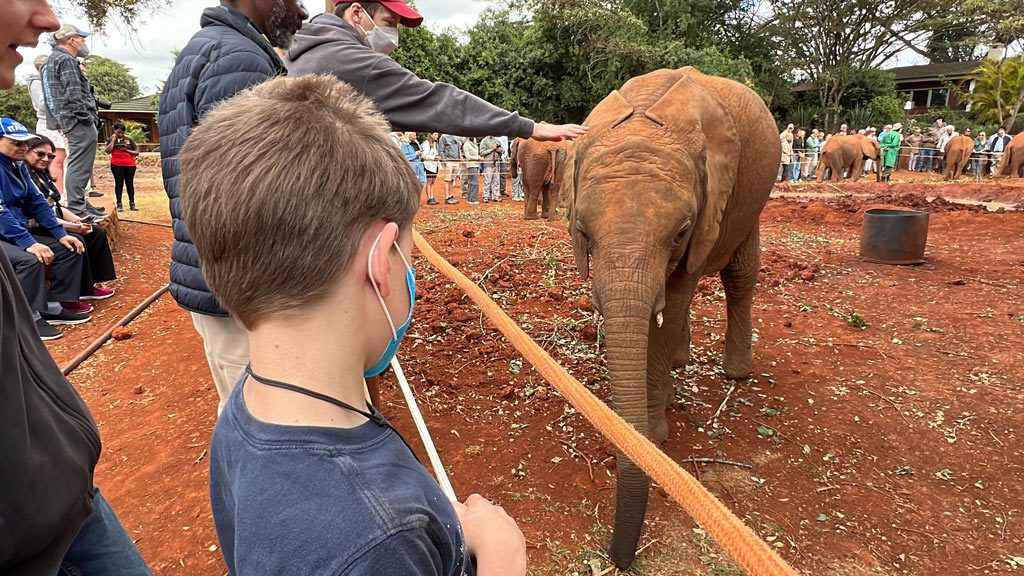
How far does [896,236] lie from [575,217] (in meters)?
6.77

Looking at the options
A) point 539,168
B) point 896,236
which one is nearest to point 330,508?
point 896,236

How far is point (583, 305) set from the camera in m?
6.18

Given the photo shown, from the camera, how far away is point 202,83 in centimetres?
215

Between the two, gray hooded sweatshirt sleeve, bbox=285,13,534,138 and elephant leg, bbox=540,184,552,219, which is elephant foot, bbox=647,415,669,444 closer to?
gray hooded sweatshirt sleeve, bbox=285,13,534,138

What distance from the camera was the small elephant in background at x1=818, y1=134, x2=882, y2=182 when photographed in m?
22.9

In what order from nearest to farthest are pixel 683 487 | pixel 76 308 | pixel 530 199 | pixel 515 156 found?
1. pixel 683 487
2. pixel 76 308
3. pixel 530 199
4. pixel 515 156

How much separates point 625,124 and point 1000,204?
1746 cm

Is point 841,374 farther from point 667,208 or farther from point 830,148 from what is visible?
point 830,148

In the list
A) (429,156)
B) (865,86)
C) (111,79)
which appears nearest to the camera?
(429,156)

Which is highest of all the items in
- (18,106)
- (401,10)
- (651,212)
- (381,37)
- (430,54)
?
(430,54)

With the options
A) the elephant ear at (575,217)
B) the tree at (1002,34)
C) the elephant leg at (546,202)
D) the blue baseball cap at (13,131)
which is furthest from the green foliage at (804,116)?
the blue baseball cap at (13,131)

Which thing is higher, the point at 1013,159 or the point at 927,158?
the point at 927,158

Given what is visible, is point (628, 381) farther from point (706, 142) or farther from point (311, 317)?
point (311, 317)

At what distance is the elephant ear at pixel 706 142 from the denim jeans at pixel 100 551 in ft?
Answer: 9.68
